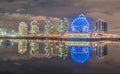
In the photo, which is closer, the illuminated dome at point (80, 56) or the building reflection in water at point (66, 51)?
the illuminated dome at point (80, 56)

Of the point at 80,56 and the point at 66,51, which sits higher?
the point at 66,51

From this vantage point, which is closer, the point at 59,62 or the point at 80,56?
the point at 59,62

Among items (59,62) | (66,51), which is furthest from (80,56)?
(66,51)

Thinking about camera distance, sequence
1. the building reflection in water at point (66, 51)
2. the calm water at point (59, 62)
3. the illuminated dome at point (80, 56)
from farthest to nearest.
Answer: the building reflection in water at point (66, 51) → the illuminated dome at point (80, 56) → the calm water at point (59, 62)

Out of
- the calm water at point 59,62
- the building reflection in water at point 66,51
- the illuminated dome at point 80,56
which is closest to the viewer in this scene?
the calm water at point 59,62

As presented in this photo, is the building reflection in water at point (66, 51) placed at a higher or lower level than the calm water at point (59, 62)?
higher

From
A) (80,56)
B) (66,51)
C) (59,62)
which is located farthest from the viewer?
(66,51)

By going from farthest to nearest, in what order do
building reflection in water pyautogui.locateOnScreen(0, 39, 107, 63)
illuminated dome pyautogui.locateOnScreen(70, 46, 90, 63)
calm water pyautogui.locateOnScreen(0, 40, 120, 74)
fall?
building reflection in water pyautogui.locateOnScreen(0, 39, 107, 63) < illuminated dome pyautogui.locateOnScreen(70, 46, 90, 63) < calm water pyautogui.locateOnScreen(0, 40, 120, 74)

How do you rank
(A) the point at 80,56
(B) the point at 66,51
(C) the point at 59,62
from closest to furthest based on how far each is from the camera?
(C) the point at 59,62
(A) the point at 80,56
(B) the point at 66,51

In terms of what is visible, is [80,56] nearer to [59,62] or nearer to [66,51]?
[59,62]

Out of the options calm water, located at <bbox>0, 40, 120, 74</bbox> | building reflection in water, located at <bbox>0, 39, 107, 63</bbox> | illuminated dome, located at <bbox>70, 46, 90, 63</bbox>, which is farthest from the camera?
building reflection in water, located at <bbox>0, 39, 107, 63</bbox>

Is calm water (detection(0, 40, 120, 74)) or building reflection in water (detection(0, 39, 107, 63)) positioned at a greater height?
building reflection in water (detection(0, 39, 107, 63))

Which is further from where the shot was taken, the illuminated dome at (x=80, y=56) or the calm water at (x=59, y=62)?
the illuminated dome at (x=80, y=56)

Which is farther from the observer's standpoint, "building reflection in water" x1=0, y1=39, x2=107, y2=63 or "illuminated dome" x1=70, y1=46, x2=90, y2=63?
"building reflection in water" x1=0, y1=39, x2=107, y2=63
